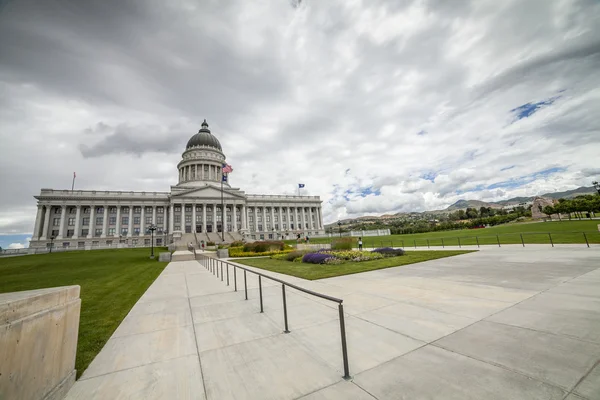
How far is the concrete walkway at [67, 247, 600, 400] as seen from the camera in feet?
10.7

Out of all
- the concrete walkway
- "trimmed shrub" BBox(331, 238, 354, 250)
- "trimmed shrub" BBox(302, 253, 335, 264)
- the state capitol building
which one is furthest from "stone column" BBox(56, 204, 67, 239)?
the concrete walkway

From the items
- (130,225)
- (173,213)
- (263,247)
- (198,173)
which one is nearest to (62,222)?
(130,225)

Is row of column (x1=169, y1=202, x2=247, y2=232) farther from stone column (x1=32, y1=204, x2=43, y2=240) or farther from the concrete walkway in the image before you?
the concrete walkway

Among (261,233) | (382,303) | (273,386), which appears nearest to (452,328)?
(382,303)

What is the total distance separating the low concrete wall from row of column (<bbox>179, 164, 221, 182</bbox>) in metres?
94.4

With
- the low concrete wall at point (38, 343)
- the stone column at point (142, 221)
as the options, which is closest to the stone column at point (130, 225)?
the stone column at point (142, 221)

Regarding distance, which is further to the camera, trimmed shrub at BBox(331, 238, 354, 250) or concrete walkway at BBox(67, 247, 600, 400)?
trimmed shrub at BBox(331, 238, 354, 250)

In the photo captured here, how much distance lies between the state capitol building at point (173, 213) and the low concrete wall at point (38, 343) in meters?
61.3

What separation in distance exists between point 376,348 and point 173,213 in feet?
277

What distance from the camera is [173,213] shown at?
77.7 metres

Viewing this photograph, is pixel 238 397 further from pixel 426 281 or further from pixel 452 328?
pixel 426 281

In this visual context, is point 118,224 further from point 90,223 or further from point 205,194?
point 205,194

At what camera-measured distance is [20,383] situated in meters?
2.43

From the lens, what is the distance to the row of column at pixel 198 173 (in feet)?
300
